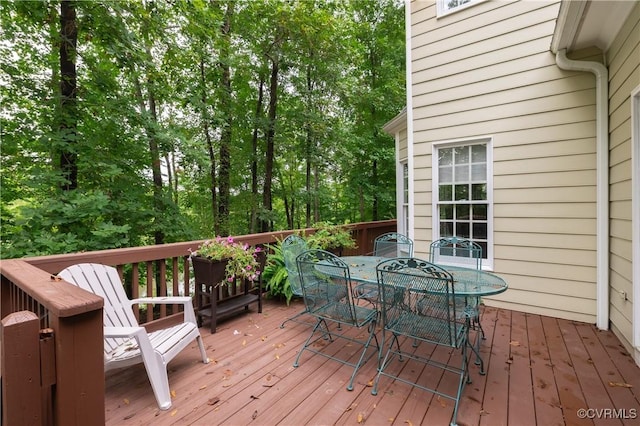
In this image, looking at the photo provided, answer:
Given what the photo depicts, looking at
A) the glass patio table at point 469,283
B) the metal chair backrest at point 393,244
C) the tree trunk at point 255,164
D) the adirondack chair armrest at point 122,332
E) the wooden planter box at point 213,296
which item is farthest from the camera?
the tree trunk at point 255,164

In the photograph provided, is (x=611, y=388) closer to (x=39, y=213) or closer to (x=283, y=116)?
(x=39, y=213)

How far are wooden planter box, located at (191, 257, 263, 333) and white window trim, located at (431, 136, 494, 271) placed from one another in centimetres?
272

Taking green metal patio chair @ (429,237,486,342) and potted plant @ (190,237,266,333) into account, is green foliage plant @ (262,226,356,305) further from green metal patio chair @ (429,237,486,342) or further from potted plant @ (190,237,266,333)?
green metal patio chair @ (429,237,486,342)

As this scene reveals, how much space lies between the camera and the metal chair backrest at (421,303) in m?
2.09

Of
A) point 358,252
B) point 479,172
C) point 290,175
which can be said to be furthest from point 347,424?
point 290,175

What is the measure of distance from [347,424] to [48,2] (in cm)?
597

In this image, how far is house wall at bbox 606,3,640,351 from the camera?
2.65 m

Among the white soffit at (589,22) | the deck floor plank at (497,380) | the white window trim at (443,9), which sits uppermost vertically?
the white window trim at (443,9)

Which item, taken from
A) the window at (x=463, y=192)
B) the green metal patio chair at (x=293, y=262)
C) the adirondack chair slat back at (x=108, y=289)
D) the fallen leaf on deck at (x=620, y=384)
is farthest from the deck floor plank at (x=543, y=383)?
the adirondack chair slat back at (x=108, y=289)

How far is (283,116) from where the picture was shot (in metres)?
8.91

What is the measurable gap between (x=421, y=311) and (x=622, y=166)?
2568 millimetres

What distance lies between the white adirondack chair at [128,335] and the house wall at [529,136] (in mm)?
3887

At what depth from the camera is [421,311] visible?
2.36 meters

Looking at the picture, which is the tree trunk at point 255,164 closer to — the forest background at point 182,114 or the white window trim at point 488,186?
the forest background at point 182,114
